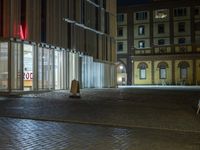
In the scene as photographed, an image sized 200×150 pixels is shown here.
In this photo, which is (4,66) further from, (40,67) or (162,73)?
(162,73)

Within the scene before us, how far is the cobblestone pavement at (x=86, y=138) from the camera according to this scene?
313 inches

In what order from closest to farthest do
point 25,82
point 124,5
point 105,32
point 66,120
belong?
point 66,120
point 25,82
point 105,32
point 124,5

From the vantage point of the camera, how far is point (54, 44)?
108 ft

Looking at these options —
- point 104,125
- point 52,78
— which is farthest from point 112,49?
point 104,125

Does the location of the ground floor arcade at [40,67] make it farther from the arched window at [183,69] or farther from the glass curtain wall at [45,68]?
the arched window at [183,69]

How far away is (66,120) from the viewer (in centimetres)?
1220

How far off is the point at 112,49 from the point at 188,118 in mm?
37191

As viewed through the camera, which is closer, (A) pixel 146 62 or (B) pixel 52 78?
(B) pixel 52 78

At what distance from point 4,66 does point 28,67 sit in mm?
2255

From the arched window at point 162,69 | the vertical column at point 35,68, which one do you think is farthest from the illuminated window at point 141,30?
the vertical column at point 35,68

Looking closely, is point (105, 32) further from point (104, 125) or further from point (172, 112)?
point (104, 125)

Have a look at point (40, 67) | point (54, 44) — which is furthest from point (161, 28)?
point (40, 67)

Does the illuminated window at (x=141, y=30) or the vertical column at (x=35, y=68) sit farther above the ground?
the illuminated window at (x=141, y=30)

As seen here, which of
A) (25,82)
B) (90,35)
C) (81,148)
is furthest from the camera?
(90,35)
